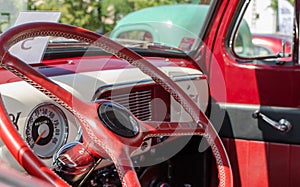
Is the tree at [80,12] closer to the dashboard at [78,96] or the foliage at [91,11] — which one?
the foliage at [91,11]

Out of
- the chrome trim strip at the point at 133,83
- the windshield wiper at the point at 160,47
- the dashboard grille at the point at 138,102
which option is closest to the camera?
the chrome trim strip at the point at 133,83

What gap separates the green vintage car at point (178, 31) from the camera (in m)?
2.59

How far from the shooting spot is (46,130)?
1.58 meters

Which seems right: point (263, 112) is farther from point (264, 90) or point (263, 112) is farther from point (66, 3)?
point (66, 3)

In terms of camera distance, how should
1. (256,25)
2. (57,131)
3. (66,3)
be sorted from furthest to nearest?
1. (66,3)
2. (256,25)
3. (57,131)

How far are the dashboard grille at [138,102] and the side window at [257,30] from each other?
0.69m

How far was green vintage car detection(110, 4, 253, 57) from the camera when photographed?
102 inches

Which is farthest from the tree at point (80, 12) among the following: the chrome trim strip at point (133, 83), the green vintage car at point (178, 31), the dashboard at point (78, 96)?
the dashboard at point (78, 96)

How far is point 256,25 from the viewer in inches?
115

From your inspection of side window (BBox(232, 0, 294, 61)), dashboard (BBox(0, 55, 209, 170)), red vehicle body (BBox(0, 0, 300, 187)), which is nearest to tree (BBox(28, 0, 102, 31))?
side window (BBox(232, 0, 294, 61))

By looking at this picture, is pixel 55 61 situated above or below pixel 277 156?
above

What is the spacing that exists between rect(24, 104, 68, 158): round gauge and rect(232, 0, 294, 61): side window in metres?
1.18

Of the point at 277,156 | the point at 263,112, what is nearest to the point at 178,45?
the point at 263,112

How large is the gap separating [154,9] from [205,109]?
2.85 ft
